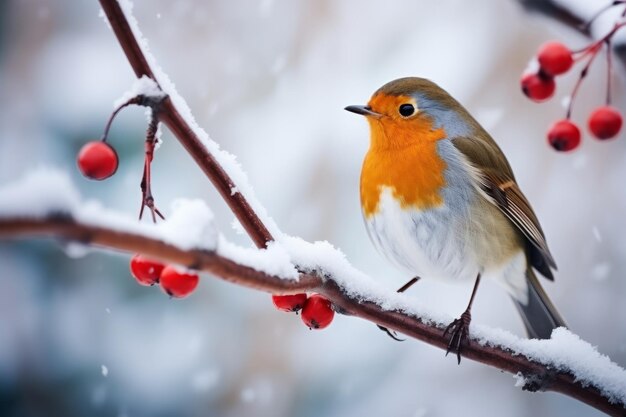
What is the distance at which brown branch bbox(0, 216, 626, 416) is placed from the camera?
689mm

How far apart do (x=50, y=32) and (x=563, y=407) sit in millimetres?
3469

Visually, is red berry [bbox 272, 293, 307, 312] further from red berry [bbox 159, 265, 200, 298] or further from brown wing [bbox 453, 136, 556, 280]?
brown wing [bbox 453, 136, 556, 280]

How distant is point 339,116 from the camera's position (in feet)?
12.2

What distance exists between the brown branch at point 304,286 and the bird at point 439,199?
0.70 meters

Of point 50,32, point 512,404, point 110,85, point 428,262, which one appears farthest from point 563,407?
point 50,32

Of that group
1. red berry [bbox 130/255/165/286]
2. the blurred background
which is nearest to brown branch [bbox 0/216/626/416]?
red berry [bbox 130/255/165/286]

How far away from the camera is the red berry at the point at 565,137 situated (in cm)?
180

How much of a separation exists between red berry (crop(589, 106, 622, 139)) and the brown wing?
0.47 meters

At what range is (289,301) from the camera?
1336mm

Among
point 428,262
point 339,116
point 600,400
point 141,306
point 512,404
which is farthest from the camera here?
point 339,116

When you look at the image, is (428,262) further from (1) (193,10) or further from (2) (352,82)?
(1) (193,10)

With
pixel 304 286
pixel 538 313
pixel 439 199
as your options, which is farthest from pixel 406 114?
pixel 304 286

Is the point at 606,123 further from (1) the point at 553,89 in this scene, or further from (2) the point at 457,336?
(2) the point at 457,336

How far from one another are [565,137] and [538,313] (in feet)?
2.59
